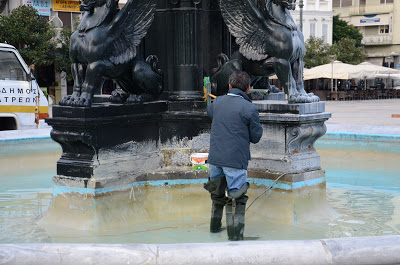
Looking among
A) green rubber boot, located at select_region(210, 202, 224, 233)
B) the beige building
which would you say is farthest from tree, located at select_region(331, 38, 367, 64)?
green rubber boot, located at select_region(210, 202, 224, 233)

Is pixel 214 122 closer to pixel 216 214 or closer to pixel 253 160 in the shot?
pixel 216 214

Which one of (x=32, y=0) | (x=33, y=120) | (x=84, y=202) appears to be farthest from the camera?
(x=32, y=0)

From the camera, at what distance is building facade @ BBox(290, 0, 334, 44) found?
52594 mm

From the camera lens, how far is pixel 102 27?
5.88 m

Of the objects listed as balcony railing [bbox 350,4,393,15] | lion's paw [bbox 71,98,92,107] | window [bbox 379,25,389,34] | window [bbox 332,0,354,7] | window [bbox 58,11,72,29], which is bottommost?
lion's paw [bbox 71,98,92,107]

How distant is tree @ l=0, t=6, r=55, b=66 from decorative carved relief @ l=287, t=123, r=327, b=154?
85.0ft

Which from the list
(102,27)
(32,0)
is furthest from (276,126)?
(32,0)

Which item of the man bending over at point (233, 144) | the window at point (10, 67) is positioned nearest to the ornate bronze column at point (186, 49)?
the man bending over at point (233, 144)

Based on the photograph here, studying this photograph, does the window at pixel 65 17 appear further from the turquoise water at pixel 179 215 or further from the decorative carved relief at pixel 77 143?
the decorative carved relief at pixel 77 143

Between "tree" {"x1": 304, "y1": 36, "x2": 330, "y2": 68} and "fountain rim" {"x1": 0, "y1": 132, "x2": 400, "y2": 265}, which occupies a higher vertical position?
"tree" {"x1": 304, "y1": 36, "x2": 330, "y2": 68}

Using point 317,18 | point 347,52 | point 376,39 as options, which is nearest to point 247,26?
→ point 347,52

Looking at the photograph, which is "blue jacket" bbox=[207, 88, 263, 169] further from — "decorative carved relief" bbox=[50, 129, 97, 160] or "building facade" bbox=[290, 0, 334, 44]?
"building facade" bbox=[290, 0, 334, 44]

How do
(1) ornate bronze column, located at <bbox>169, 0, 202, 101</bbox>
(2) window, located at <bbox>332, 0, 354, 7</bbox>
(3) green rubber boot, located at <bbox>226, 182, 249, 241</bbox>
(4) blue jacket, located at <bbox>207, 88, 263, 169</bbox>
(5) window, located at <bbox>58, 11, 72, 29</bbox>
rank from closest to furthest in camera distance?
(4) blue jacket, located at <bbox>207, 88, 263, 169</bbox>
(3) green rubber boot, located at <bbox>226, 182, 249, 241</bbox>
(1) ornate bronze column, located at <bbox>169, 0, 202, 101</bbox>
(5) window, located at <bbox>58, 11, 72, 29</bbox>
(2) window, located at <bbox>332, 0, 354, 7</bbox>

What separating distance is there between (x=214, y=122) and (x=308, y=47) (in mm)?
39613
